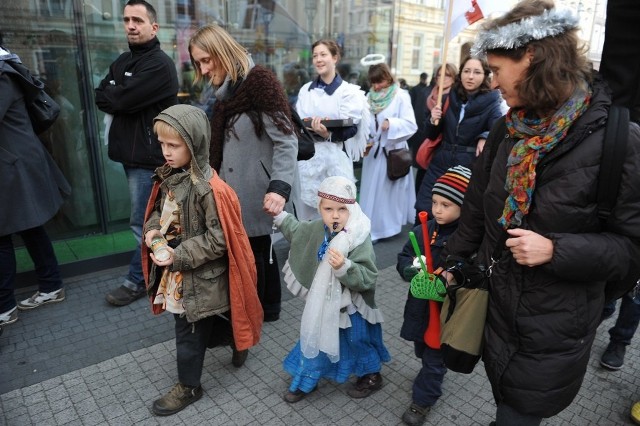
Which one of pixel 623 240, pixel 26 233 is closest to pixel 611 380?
pixel 623 240

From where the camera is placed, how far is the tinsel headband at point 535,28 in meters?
1.60

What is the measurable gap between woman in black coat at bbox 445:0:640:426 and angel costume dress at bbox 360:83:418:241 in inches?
136

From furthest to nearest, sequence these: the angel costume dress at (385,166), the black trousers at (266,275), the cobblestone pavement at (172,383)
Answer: the angel costume dress at (385,166) < the black trousers at (266,275) < the cobblestone pavement at (172,383)

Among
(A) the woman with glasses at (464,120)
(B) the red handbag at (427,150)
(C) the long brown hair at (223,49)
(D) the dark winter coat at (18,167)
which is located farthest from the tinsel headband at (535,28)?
(D) the dark winter coat at (18,167)

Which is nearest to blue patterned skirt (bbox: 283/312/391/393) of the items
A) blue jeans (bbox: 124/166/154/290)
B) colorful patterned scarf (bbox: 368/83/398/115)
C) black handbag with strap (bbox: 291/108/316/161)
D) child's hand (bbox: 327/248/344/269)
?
child's hand (bbox: 327/248/344/269)

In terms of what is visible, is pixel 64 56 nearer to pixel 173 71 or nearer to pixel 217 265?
pixel 173 71

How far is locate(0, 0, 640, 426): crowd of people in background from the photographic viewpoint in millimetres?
1645

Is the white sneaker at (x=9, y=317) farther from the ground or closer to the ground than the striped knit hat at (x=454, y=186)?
closer to the ground

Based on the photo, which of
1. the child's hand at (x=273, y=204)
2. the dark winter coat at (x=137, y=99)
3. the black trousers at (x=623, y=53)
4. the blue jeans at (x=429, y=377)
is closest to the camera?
the black trousers at (x=623, y=53)

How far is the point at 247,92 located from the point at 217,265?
3.64 feet

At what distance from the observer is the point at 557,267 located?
1.62 metres

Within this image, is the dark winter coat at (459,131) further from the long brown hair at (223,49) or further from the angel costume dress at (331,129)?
the long brown hair at (223,49)

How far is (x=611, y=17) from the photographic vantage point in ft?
6.22

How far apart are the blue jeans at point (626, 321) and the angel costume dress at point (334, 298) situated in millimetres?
1589
